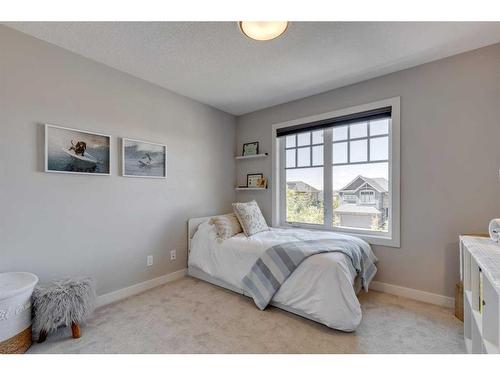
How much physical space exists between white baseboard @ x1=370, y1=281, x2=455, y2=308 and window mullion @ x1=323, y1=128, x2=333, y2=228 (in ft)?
2.83

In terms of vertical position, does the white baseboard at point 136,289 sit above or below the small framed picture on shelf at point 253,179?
below

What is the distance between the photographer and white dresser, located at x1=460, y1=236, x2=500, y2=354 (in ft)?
3.32

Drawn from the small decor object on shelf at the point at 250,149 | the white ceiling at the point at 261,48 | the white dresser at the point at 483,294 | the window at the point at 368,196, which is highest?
the white ceiling at the point at 261,48

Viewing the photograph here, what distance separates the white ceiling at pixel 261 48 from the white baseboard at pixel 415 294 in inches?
93.4

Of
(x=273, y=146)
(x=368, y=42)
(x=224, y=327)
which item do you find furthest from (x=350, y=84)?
(x=224, y=327)

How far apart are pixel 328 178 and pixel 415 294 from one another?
1.57 metres

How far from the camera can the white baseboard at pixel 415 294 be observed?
220 centimetres

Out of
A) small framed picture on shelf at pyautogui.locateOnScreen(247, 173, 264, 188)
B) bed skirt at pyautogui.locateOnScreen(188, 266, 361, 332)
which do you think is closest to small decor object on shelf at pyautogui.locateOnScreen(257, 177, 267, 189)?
small framed picture on shelf at pyautogui.locateOnScreen(247, 173, 264, 188)

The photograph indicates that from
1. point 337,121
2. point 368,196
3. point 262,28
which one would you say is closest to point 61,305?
point 262,28

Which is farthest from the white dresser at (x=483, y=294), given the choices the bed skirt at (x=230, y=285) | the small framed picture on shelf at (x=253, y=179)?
the small framed picture on shelf at (x=253, y=179)

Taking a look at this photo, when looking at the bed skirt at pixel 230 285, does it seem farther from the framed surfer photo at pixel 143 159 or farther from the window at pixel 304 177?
the framed surfer photo at pixel 143 159

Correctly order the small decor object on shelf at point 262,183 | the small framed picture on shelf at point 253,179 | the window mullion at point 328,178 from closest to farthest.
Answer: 1. the window mullion at point 328,178
2. the small decor object on shelf at point 262,183
3. the small framed picture on shelf at point 253,179

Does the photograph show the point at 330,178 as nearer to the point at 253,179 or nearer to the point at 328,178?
the point at 328,178
